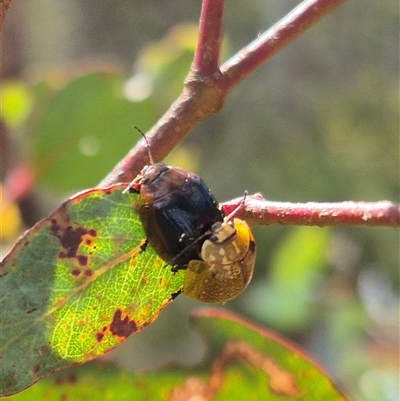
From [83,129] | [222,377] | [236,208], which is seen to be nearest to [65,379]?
[222,377]

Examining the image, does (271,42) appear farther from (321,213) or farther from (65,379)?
(65,379)

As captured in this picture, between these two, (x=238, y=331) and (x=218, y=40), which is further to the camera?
(x=238, y=331)

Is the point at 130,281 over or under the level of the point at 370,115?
over

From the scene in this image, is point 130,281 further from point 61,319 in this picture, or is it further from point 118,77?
point 118,77

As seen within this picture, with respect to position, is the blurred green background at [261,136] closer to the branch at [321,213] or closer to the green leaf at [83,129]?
the green leaf at [83,129]

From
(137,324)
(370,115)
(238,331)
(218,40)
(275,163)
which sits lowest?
(370,115)

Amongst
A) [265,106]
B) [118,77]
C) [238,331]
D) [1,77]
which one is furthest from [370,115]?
[238,331]
